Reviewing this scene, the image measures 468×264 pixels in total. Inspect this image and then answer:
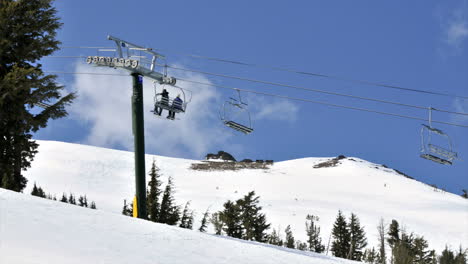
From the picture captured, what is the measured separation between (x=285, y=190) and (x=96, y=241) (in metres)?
63.5

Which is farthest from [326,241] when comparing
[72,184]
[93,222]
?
[93,222]

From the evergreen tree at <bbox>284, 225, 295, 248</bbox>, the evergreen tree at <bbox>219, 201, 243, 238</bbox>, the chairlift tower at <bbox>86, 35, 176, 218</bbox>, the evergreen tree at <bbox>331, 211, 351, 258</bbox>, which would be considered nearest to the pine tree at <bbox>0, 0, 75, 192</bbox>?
the chairlift tower at <bbox>86, 35, 176, 218</bbox>

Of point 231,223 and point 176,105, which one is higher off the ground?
point 176,105

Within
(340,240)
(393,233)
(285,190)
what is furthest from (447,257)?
(285,190)

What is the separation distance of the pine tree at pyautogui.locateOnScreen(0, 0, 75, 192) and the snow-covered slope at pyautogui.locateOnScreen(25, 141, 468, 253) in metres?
22.9

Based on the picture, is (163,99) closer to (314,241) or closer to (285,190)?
(314,241)

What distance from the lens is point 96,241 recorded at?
34.8 feet

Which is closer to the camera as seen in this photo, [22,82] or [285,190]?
[22,82]

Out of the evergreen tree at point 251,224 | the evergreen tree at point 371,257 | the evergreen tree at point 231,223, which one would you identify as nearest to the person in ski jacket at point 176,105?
the evergreen tree at point 371,257

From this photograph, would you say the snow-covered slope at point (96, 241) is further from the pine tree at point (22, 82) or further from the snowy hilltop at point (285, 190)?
the snowy hilltop at point (285, 190)

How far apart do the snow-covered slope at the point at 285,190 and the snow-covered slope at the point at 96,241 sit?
112ft

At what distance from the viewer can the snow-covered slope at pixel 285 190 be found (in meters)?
56.3

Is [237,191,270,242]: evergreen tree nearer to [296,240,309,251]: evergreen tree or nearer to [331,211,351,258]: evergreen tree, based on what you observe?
[296,240,309,251]: evergreen tree

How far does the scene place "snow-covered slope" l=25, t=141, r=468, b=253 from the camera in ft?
185
